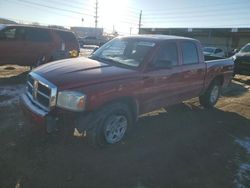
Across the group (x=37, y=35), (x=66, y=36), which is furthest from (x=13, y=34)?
(x=66, y=36)

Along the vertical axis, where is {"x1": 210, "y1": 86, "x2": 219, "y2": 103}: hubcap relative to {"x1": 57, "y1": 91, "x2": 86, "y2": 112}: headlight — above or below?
below

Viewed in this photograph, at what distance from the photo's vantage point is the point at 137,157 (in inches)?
180

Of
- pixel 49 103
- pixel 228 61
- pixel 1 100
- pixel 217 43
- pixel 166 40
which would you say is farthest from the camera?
pixel 217 43

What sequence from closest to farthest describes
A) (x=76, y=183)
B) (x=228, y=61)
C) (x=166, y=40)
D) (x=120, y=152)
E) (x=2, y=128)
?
(x=76, y=183), (x=120, y=152), (x=2, y=128), (x=166, y=40), (x=228, y=61)

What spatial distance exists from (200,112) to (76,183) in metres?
4.67

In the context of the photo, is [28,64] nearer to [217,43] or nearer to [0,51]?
[0,51]

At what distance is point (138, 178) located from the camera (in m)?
3.96

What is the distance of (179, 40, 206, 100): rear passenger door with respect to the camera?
6.17 metres

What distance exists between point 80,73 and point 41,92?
0.69 meters

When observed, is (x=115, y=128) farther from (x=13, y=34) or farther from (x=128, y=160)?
(x=13, y=34)

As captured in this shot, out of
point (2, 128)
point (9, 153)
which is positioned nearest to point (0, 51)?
point (2, 128)

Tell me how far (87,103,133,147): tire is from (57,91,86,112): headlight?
14.9 inches

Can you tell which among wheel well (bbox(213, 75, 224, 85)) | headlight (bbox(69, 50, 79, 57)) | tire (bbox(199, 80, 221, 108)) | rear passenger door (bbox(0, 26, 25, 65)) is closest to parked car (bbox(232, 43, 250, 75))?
wheel well (bbox(213, 75, 224, 85))

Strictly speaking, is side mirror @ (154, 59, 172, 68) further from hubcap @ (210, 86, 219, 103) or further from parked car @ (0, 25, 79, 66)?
parked car @ (0, 25, 79, 66)
